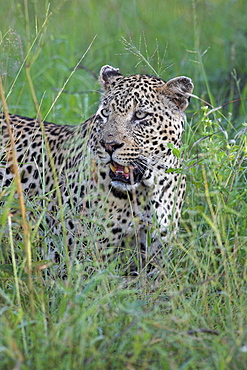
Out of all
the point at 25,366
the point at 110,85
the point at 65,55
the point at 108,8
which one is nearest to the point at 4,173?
the point at 110,85

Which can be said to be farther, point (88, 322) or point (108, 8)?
point (108, 8)

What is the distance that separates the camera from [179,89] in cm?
488

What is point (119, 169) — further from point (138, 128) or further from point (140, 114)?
point (140, 114)

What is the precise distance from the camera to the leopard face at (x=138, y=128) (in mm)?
4564

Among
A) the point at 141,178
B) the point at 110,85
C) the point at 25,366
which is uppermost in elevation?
the point at 110,85

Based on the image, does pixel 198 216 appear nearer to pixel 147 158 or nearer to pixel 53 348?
pixel 147 158

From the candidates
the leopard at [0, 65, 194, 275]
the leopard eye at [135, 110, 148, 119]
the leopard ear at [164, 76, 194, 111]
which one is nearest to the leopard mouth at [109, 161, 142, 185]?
the leopard at [0, 65, 194, 275]

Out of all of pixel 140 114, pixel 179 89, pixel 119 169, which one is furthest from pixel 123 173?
pixel 179 89

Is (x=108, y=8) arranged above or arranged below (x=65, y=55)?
above

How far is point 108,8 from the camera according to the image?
1018 centimetres

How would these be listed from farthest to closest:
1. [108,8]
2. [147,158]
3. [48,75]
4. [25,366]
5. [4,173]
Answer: [108,8] < [48,75] < [4,173] < [147,158] < [25,366]

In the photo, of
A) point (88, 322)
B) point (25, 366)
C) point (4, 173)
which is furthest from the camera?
point (4, 173)

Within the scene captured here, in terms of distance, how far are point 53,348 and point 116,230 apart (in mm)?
1888

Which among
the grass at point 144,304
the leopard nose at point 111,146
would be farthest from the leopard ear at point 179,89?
the leopard nose at point 111,146
